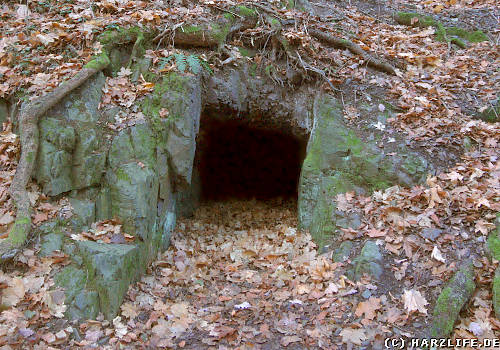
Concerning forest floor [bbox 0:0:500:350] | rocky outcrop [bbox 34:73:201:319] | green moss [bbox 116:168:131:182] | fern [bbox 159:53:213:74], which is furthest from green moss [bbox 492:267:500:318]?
fern [bbox 159:53:213:74]

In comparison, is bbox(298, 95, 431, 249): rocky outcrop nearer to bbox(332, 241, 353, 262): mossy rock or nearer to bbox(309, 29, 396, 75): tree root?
bbox(332, 241, 353, 262): mossy rock

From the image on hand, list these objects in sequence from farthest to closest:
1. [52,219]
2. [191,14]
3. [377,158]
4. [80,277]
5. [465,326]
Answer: [191,14] → [377,158] → [52,219] → [80,277] → [465,326]

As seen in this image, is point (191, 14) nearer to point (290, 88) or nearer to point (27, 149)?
point (290, 88)

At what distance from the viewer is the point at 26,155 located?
4.72 meters

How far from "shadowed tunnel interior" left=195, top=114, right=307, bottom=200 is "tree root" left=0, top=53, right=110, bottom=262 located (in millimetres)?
4403

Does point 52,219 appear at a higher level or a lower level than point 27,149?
lower

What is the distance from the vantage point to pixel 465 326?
393cm

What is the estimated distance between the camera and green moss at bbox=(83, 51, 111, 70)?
18.7 feet

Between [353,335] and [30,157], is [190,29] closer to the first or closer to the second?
[30,157]

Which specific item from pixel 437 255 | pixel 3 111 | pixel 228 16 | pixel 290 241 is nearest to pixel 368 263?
pixel 437 255

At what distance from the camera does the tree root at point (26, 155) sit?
4199 mm

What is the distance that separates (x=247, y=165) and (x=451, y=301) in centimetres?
810

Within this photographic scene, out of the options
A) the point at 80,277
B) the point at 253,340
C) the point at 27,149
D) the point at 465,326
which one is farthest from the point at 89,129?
the point at 465,326

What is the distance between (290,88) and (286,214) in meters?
2.82
